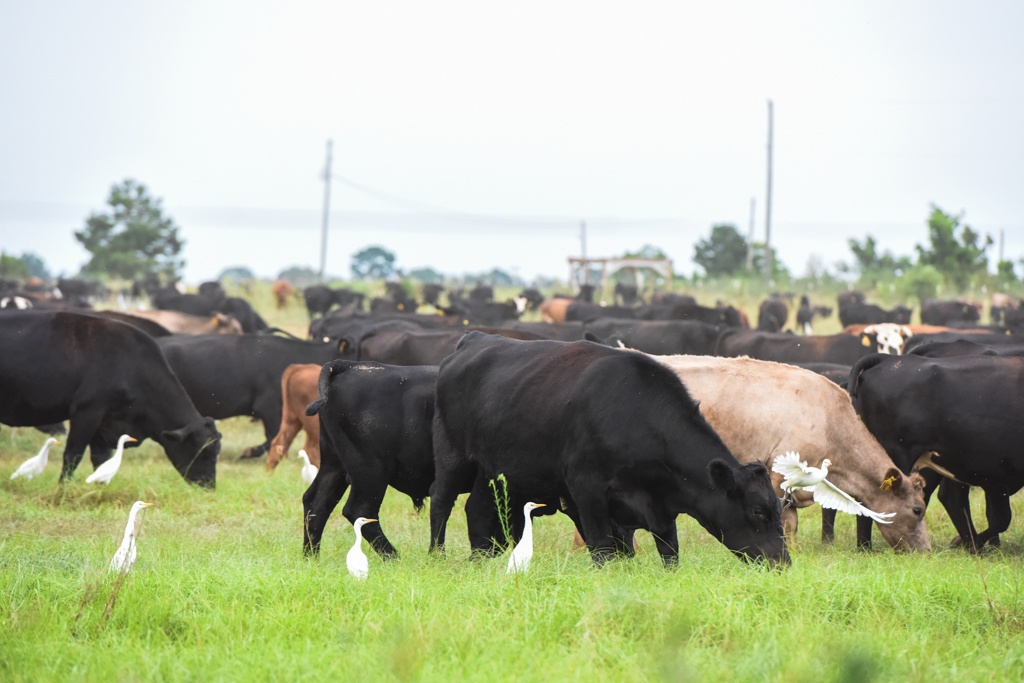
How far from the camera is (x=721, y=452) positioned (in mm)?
6891

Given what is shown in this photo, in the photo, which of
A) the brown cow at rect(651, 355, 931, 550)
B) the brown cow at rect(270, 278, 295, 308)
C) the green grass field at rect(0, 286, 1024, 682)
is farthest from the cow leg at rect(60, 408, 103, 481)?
the brown cow at rect(270, 278, 295, 308)

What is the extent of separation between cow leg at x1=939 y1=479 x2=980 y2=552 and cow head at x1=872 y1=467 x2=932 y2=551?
534 mm

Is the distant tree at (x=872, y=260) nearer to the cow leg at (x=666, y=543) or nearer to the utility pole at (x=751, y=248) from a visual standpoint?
the utility pole at (x=751, y=248)

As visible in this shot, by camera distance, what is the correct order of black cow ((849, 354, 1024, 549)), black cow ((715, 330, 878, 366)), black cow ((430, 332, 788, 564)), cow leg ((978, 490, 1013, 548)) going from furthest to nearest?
black cow ((715, 330, 878, 366)) → cow leg ((978, 490, 1013, 548)) → black cow ((849, 354, 1024, 549)) → black cow ((430, 332, 788, 564))

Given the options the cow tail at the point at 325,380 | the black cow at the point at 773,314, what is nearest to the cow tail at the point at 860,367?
the cow tail at the point at 325,380

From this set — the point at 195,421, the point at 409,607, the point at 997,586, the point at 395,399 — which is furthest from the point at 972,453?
the point at 195,421

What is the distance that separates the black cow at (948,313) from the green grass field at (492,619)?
84.2 ft

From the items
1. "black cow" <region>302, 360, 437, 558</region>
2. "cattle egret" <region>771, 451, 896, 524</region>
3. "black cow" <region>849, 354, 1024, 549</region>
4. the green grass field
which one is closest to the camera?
the green grass field

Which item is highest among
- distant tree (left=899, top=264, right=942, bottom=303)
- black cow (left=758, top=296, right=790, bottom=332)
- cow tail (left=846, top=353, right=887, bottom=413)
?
distant tree (left=899, top=264, right=942, bottom=303)

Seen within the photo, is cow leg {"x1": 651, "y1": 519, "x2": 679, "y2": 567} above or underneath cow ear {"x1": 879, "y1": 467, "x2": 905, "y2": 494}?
underneath

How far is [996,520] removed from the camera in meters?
9.31

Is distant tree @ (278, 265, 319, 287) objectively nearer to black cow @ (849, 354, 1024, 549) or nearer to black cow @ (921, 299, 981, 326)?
black cow @ (921, 299, 981, 326)

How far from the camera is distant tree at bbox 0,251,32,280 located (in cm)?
5335

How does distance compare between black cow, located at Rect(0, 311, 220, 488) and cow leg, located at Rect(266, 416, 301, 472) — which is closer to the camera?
black cow, located at Rect(0, 311, 220, 488)
